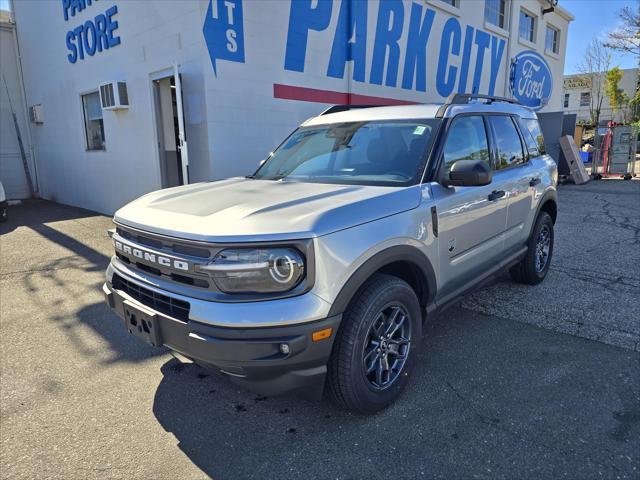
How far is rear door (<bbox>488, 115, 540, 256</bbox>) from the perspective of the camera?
4059 mm

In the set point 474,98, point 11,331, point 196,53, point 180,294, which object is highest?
point 196,53

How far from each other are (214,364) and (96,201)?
9.61m

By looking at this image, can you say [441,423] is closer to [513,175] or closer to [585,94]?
[513,175]

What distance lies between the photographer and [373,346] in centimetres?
270

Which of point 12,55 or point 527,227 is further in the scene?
point 12,55

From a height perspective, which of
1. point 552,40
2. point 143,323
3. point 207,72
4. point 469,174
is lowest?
point 143,323

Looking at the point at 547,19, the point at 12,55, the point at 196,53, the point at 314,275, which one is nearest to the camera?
the point at 314,275

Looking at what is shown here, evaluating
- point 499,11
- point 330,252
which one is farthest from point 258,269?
point 499,11

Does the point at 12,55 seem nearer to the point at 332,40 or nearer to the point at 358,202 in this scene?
the point at 332,40

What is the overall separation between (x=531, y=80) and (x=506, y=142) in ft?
46.8

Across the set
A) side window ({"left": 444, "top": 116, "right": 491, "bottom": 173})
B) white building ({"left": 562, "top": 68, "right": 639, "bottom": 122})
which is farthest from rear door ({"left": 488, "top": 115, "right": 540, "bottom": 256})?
white building ({"left": 562, "top": 68, "right": 639, "bottom": 122})

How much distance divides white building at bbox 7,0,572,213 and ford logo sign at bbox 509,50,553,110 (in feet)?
6.41

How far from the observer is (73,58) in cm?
1041

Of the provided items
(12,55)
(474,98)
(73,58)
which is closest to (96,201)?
(73,58)
